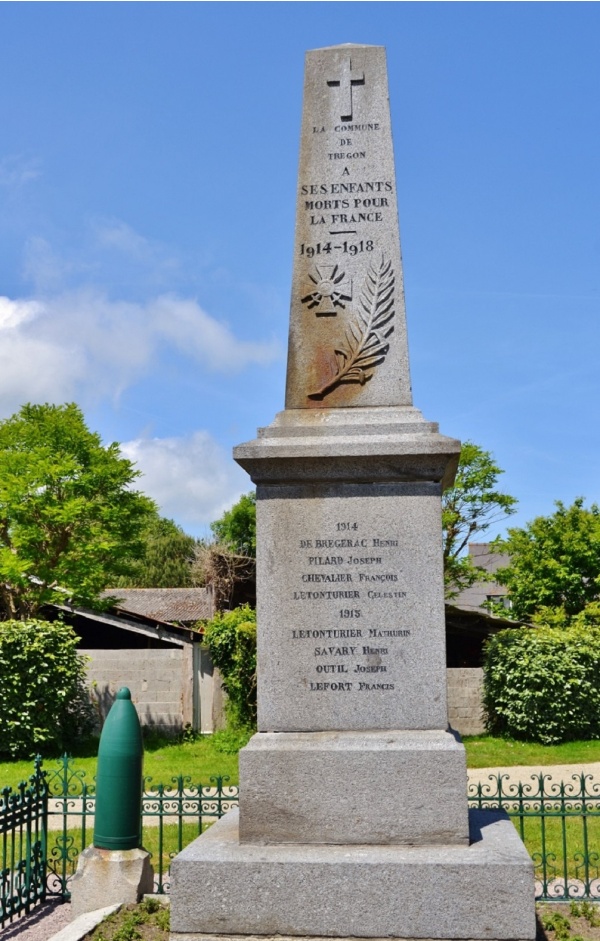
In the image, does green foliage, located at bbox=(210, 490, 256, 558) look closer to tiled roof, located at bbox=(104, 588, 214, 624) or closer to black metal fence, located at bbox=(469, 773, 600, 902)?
tiled roof, located at bbox=(104, 588, 214, 624)

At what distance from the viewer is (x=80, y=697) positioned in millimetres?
19031

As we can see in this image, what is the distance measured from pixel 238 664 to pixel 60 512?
199 inches

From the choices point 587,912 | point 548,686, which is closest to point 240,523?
point 548,686

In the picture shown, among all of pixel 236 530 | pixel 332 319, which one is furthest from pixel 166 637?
pixel 236 530

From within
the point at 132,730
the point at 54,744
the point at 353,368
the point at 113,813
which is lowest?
the point at 54,744

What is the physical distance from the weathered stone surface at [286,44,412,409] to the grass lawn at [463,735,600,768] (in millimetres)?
10854

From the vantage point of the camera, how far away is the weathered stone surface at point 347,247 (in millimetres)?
6242

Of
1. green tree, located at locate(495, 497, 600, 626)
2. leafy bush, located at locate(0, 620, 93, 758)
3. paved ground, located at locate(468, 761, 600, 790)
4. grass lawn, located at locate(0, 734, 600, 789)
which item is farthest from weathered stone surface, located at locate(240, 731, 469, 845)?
green tree, located at locate(495, 497, 600, 626)

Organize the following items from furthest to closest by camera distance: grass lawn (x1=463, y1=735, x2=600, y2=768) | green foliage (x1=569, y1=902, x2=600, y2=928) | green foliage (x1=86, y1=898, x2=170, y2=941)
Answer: grass lawn (x1=463, y1=735, x2=600, y2=768), green foliage (x1=569, y1=902, x2=600, y2=928), green foliage (x1=86, y1=898, x2=170, y2=941)

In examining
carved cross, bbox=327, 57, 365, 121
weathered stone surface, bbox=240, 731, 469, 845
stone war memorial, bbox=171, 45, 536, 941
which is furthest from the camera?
carved cross, bbox=327, 57, 365, 121

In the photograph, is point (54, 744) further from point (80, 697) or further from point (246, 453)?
point (246, 453)

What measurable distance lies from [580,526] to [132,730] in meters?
23.2

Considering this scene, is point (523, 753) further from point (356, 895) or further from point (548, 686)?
point (356, 895)

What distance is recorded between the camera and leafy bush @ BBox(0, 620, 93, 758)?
17609mm
